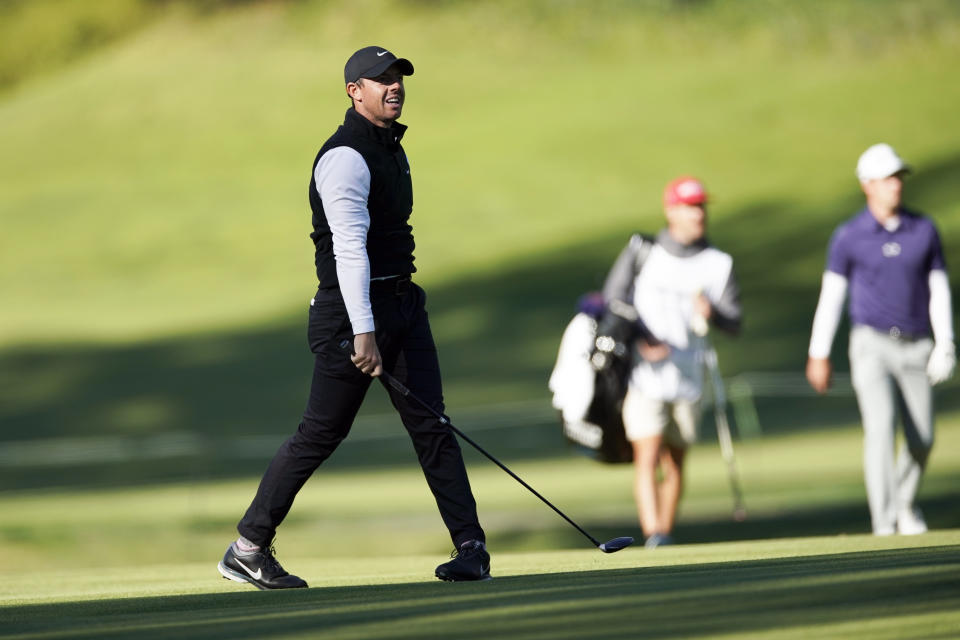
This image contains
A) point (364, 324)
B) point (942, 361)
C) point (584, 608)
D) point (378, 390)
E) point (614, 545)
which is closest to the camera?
point (584, 608)

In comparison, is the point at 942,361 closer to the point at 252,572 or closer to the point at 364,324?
the point at 364,324

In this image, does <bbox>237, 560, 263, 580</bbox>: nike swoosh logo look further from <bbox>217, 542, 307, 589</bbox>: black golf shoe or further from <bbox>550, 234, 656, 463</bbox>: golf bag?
<bbox>550, 234, 656, 463</bbox>: golf bag

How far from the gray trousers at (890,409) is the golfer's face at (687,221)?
1.15 metres

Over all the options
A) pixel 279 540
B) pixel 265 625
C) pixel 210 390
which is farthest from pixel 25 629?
pixel 210 390

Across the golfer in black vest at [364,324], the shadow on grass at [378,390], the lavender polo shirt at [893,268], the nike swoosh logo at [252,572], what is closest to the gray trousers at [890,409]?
the lavender polo shirt at [893,268]

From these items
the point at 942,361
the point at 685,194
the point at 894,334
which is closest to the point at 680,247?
the point at 685,194

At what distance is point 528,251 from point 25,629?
36720 millimetres

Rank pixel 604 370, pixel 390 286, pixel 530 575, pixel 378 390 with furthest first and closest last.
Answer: pixel 378 390 < pixel 604 370 < pixel 530 575 < pixel 390 286

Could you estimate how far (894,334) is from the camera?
9.24 metres

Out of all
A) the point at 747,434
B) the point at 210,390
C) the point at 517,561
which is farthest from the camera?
the point at 210,390

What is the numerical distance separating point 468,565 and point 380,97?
73.2 inches

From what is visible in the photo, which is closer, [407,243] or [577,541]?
[407,243]

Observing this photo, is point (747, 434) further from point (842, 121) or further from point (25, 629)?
point (842, 121)

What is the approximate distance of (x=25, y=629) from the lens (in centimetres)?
557
